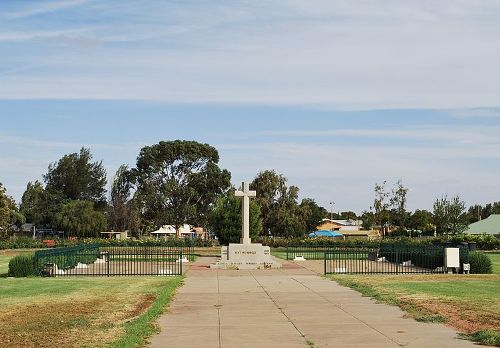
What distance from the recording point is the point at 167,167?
115 meters

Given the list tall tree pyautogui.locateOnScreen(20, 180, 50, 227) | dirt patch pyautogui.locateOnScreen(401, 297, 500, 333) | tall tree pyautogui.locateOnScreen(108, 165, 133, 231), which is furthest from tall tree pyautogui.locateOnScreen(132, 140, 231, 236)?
dirt patch pyautogui.locateOnScreen(401, 297, 500, 333)

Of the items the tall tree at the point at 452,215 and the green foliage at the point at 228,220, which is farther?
the tall tree at the point at 452,215

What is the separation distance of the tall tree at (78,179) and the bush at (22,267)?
312 feet

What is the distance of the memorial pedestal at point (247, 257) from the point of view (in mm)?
41000

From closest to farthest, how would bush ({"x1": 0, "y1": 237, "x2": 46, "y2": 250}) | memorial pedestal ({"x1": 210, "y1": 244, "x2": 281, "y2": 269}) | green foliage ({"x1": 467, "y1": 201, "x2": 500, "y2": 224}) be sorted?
memorial pedestal ({"x1": 210, "y1": 244, "x2": 281, "y2": 269}), bush ({"x1": 0, "y1": 237, "x2": 46, "y2": 250}), green foliage ({"x1": 467, "y1": 201, "x2": 500, "y2": 224})

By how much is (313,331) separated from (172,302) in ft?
21.7

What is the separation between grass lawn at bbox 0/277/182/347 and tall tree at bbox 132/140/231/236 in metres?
84.5

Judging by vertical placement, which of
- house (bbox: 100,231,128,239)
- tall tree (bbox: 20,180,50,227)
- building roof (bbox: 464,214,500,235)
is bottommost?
house (bbox: 100,231,128,239)

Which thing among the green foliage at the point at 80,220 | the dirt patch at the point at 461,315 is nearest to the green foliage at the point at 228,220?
the dirt patch at the point at 461,315

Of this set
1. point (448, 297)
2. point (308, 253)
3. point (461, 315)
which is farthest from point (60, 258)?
point (308, 253)

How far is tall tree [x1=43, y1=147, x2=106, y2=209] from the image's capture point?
126125 mm

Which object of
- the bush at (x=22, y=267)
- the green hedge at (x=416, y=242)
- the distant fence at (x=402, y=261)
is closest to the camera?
the bush at (x=22, y=267)

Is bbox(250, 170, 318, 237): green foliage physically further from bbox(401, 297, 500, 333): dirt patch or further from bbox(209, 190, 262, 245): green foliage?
bbox(401, 297, 500, 333): dirt patch

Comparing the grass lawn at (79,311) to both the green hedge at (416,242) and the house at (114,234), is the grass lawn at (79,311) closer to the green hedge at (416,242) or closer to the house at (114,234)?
the green hedge at (416,242)
